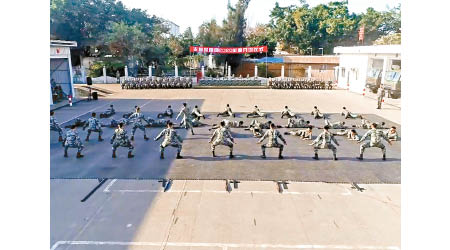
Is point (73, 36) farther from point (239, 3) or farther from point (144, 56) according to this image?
point (239, 3)

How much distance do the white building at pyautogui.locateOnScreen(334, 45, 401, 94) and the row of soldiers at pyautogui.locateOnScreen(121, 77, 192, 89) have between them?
51.3 feet

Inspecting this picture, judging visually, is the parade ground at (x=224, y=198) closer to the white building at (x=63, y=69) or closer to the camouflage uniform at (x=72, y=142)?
the camouflage uniform at (x=72, y=142)

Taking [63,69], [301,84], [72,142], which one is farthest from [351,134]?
[63,69]

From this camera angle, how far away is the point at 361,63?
30.4 meters

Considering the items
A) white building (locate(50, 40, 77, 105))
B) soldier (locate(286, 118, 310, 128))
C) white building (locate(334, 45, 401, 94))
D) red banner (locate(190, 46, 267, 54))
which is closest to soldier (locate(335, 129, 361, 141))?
soldier (locate(286, 118, 310, 128))

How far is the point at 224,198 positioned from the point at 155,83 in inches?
1067

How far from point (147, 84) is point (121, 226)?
91.0 feet

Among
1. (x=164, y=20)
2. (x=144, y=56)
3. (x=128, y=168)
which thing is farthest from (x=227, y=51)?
(x=128, y=168)

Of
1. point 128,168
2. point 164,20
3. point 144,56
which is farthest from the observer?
point 164,20

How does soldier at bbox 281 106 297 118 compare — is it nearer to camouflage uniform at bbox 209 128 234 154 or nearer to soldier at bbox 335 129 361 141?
soldier at bbox 335 129 361 141

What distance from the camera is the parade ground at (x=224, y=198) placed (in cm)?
645

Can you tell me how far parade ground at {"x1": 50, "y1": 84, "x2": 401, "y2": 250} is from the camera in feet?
21.2

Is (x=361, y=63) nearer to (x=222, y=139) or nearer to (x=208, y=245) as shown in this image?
(x=222, y=139)

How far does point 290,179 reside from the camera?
30.8ft
